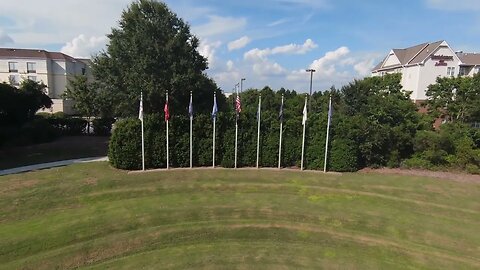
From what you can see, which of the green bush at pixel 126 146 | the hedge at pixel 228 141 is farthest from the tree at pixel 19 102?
the hedge at pixel 228 141

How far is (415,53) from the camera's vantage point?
54.5m

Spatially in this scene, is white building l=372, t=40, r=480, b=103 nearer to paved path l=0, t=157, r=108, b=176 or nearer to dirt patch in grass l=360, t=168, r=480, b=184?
dirt patch in grass l=360, t=168, r=480, b=184

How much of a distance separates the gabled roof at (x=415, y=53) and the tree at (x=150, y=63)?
125ft

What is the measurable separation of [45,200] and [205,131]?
9.64m

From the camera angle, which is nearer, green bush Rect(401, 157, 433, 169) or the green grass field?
the green grass field

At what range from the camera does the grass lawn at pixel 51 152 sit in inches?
870

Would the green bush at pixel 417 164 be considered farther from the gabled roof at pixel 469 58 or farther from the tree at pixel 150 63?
the gabled roof at pixel 469 58

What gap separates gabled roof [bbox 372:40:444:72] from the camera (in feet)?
170

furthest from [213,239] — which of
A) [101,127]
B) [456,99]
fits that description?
[456,99]

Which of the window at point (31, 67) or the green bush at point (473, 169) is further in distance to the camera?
the window at point (31, 67)

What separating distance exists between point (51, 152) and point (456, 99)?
31.3 meters

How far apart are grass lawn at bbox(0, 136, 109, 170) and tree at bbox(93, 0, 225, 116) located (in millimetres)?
3645

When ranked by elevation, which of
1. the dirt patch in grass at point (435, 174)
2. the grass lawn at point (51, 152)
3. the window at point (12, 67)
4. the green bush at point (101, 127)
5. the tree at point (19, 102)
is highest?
the window at point (12, 67)

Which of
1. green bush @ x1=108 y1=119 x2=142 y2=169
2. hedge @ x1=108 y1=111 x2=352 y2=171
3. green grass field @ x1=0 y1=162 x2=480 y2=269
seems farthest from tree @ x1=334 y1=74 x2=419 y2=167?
green bush @ x1=108 y1=119 x2=142 y2=169
